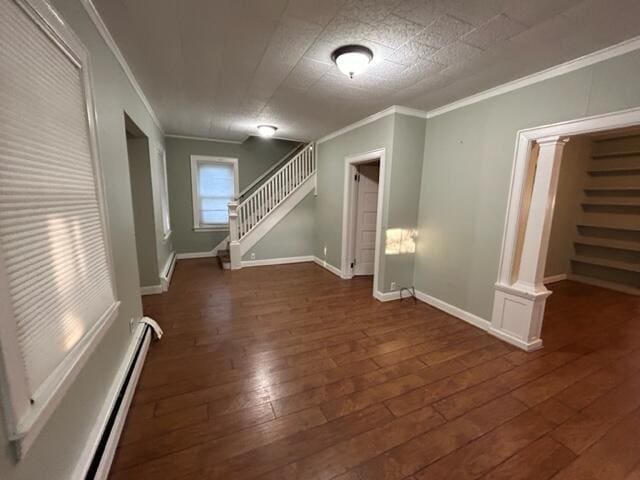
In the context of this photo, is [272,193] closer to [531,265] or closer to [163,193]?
→ [163,193]

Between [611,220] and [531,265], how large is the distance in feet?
11.9

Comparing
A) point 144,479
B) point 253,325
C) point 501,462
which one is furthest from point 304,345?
point 501,462

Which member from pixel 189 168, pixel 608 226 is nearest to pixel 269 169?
pixel 189 168

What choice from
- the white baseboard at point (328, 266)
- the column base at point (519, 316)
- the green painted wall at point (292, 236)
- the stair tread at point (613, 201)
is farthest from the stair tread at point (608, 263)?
the green painted wall at point (292, 236)

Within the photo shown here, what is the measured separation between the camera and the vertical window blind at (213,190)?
5.86m

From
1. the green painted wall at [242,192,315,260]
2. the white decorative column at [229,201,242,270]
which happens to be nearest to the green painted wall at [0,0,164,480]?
the white decorative column at [229,201,242,270]

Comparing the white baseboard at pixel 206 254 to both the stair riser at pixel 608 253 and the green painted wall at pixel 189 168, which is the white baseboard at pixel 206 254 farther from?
the stair riser at pixel 608 253

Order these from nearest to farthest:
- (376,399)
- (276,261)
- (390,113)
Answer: (376,399) → (390,113) → (276,261)

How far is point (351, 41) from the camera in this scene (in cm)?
194

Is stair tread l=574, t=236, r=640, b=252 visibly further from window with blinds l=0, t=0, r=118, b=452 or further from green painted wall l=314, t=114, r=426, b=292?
window with blinds l=0, t=0, r=118, b=452

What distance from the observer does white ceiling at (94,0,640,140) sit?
1.61 meters

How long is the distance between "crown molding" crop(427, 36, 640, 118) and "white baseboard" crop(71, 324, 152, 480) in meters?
4.11

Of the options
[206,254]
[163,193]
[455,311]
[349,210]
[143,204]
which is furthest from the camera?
[206,254]

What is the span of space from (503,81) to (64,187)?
3505mm
